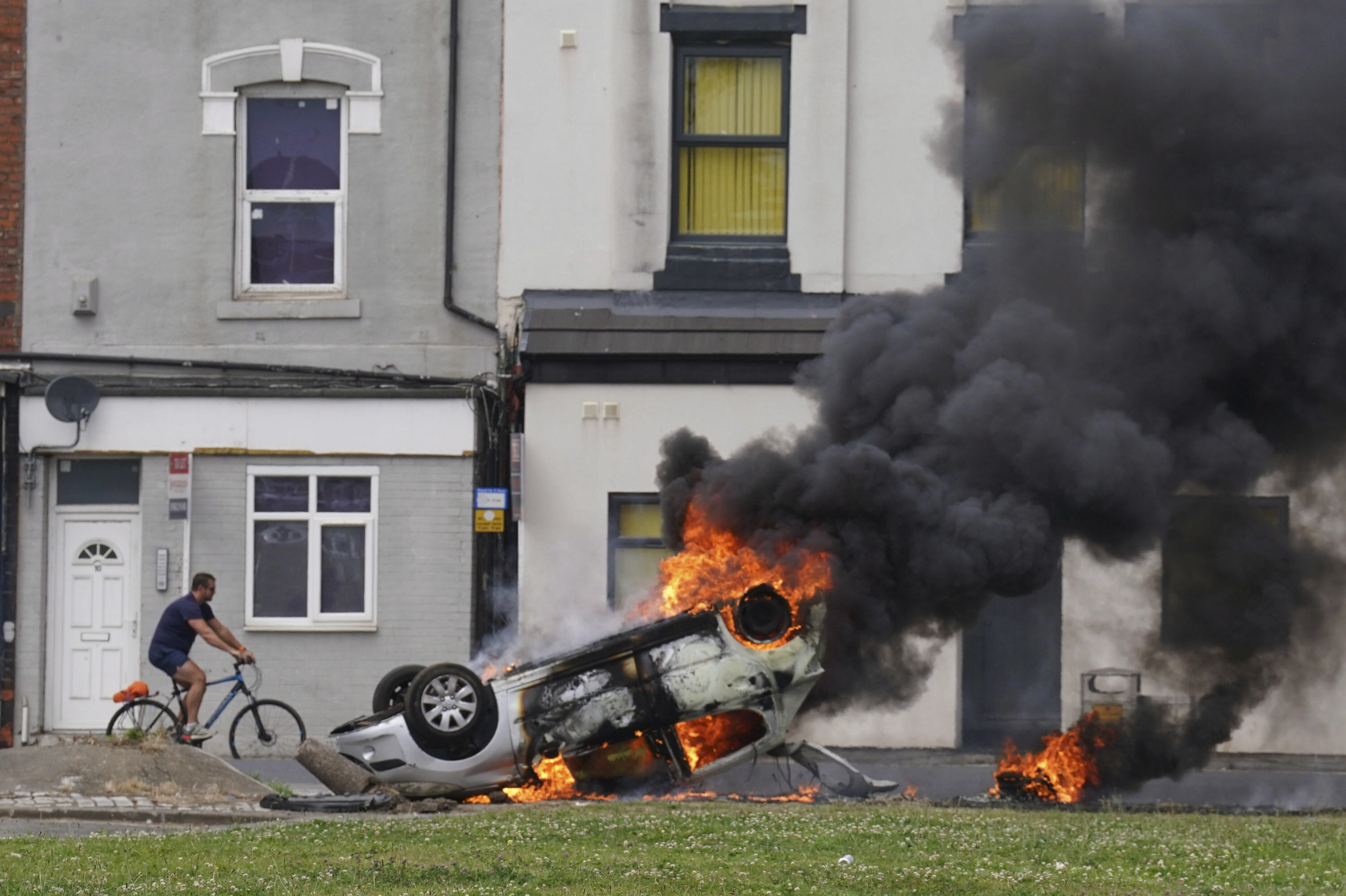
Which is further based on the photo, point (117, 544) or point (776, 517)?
point (117, 544)

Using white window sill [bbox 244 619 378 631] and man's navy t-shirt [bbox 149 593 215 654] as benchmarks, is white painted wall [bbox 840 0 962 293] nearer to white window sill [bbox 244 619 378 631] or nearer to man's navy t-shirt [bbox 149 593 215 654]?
white window sill [bbox 244 619 378 631]

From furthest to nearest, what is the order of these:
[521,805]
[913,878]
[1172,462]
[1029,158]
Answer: [1029,158], [1172,462], [521,805], [913,878]

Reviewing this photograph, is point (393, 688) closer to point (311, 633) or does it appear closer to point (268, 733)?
point (268, 733)

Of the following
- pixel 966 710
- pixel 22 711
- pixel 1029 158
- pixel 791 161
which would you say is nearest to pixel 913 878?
pixel 1029 158

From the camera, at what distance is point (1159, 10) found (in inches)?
616

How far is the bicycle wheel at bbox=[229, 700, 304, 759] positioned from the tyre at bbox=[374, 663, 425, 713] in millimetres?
3059

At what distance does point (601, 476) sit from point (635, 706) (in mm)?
5577

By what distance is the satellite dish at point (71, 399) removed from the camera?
1734 cm

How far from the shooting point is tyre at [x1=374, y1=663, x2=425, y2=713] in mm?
13531

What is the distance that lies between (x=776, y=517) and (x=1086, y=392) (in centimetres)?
236

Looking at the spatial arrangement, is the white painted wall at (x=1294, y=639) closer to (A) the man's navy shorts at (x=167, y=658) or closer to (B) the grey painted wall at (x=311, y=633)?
(B) the grey painted wall at (x=311, y=633)

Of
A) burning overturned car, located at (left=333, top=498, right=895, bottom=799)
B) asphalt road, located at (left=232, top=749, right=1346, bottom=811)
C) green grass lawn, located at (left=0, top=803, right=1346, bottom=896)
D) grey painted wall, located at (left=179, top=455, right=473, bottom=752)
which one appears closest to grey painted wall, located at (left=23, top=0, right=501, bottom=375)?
grey painted wall, located at (left=179, top=455, right=473, bottom=752)

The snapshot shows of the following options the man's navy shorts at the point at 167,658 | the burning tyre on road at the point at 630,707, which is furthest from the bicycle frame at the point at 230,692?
the burning tyre on road at the point at 630,707

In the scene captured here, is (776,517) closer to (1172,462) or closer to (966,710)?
(1172,462)
